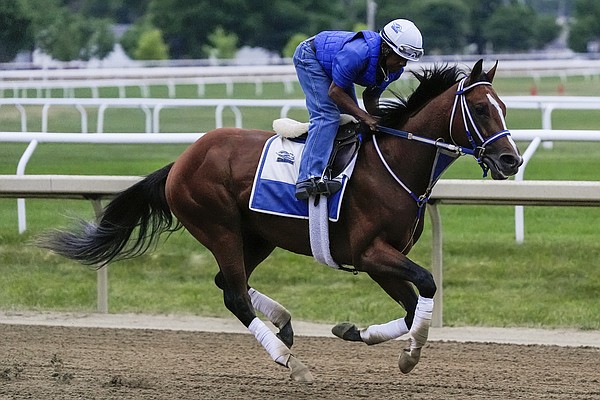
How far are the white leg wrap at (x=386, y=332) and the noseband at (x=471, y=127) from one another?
2.53 ft

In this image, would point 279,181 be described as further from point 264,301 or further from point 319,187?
point 264,301

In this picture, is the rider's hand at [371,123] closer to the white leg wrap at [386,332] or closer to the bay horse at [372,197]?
the bay horse at [372,197]

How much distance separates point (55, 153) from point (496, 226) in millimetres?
6389

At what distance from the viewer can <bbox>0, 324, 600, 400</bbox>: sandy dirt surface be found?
5.33 m

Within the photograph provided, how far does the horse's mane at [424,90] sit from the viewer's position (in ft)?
17.8

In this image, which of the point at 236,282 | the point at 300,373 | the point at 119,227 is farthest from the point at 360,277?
the point at 300,373

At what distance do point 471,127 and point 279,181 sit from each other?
38.2 inches

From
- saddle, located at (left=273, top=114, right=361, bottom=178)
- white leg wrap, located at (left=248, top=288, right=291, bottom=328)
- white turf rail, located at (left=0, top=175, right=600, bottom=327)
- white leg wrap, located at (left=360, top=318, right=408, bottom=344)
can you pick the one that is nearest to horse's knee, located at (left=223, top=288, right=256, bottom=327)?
white leg wrap, located at (left=248, top=288, right=291, bottom=328)

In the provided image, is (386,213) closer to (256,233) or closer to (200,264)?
(256,233)

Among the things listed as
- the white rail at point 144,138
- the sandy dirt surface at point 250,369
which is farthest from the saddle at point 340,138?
the white rail at point 144,138

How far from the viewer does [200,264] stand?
28.3ft

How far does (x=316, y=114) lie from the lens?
18.1ft

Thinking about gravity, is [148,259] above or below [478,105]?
below

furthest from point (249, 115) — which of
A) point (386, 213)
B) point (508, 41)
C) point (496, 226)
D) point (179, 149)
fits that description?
point (508, 41)
